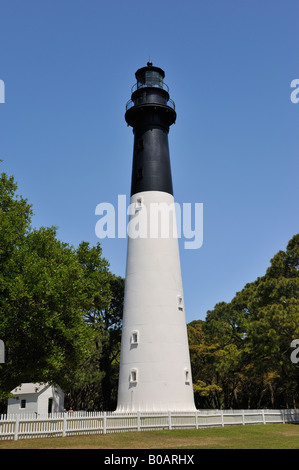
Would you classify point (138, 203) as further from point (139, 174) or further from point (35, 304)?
point (35, 304)

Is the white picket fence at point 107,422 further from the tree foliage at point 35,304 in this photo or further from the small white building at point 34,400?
the small white building at point 34,400

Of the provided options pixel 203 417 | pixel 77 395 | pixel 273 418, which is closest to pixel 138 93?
pixel 203 417

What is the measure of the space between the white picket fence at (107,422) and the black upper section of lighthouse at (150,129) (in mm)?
14107

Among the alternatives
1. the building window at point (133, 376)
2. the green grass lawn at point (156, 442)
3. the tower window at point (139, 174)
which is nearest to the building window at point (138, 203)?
the tower window at point (139, 174)

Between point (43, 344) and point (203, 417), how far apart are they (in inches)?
401

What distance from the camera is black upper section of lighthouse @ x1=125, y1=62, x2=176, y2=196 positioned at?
2875 cm

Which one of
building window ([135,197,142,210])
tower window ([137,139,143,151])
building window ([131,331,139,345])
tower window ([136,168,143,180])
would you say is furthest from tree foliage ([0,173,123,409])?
tower window ([137,139,143,151])

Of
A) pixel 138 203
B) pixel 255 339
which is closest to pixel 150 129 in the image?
pixel 138 203

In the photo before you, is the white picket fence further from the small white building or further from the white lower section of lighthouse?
the small white building

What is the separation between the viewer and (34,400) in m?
38.6

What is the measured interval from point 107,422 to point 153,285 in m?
8.59

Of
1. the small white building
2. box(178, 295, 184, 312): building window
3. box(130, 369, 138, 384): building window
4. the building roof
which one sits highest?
box(178, 295, 184, 312): building window

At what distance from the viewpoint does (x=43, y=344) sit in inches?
906

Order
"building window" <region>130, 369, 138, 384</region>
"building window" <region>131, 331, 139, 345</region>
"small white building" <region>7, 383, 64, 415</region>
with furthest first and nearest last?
"small white building" <region>7, 383, 64, 415</region>, "building window" <region>131, 331, 139, 345</region>, "building window" <region>130, 369, 138, 384</region>
